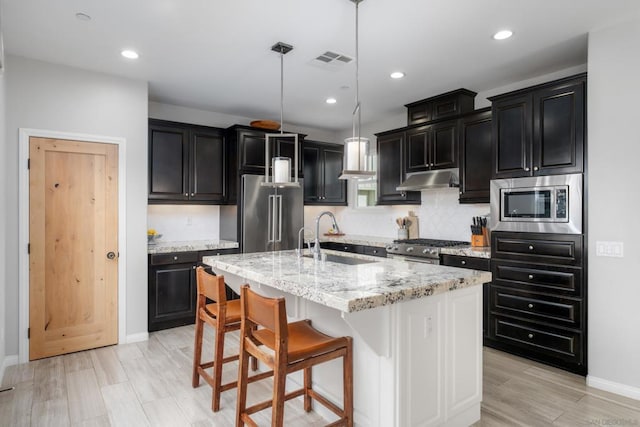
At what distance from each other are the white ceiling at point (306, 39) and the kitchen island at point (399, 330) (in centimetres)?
179

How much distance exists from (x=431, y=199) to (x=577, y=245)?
209cm

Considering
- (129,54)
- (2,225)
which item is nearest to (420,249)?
(129,54)

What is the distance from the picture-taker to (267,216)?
4938 mm

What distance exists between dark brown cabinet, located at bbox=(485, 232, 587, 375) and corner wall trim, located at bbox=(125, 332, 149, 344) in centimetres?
350

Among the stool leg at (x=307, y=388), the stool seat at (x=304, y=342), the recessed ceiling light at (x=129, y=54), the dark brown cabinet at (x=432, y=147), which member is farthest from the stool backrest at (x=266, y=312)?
the dark brown cabinet at (x=432, y=147)

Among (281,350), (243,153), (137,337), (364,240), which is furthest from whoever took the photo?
(364,240)

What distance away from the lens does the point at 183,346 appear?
148 inches

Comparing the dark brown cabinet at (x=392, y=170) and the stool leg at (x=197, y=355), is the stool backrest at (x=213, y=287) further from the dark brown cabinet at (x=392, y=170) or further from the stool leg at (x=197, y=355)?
the dark brown cabinet at (x=392, y=170)

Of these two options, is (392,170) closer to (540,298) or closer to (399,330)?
(540,298)

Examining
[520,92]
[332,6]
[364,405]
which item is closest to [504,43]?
[520,92]

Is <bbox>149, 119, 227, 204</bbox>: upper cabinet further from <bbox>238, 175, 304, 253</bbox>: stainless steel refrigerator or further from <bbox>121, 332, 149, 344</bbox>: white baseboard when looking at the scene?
<bbox>121, 332, 149, 344</bbox>: white baseboard

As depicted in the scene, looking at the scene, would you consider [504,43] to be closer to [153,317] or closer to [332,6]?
[332,6]

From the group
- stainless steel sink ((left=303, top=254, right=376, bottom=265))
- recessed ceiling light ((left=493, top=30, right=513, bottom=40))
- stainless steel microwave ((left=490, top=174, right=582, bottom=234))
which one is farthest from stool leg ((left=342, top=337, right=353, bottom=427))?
recessed ceiling light ((left=493, top=30, right=513, bottom=40))

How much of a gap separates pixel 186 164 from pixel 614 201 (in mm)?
4285
